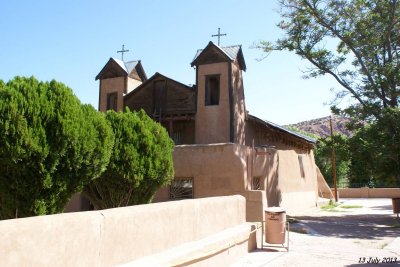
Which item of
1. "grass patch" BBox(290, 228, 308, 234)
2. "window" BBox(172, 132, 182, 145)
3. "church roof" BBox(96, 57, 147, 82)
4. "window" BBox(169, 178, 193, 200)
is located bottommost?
"grass patch" BBox(290, 228, 308, 234)

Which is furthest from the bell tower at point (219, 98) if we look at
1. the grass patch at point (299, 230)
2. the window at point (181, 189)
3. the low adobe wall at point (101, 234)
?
the low adobe wall at point (101, 234)

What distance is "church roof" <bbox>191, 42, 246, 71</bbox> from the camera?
67.2 ft

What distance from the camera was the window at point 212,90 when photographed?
2106 cm

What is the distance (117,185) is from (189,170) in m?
5.81

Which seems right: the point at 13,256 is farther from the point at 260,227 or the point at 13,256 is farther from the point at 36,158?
the point at 260,227

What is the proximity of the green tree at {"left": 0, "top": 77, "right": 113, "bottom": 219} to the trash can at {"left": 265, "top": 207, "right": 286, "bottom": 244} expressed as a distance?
529 centimetres

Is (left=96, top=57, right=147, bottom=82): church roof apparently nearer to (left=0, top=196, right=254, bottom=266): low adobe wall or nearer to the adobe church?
the adobe church

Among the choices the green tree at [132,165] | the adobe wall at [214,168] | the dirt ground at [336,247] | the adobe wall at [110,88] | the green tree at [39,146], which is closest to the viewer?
the green tree at [39,146]

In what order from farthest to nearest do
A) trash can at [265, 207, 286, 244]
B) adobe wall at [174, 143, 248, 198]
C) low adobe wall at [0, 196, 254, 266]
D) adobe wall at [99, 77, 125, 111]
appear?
1. adobe wall at [99, 77, 125, 111]
2. adobe wall at [174, 143, 248, 198]
3. trash can at [265, 207, 286, 244]
4. low adobe wall at [0, 196, 254, 266]

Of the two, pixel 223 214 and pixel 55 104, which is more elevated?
pixel 55 104

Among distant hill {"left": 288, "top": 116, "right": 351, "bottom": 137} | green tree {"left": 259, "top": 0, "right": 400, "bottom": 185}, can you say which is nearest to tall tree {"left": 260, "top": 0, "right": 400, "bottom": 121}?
green tree {"left": 259, "top": 0, "right": 400, "bottom": 185}

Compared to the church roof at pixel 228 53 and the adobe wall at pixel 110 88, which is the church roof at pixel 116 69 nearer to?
the adobe wall at pixel 110 88

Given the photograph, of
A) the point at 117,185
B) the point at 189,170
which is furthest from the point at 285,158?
the point at 117,185

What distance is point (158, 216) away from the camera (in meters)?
6.41
